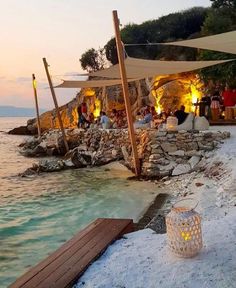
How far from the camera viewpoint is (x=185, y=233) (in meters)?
3.08

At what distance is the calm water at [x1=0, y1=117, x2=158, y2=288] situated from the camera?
490cm

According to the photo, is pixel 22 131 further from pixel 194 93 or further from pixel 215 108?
pixel 215 108

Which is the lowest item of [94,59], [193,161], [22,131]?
[22,131]

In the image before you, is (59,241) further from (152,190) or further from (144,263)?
(152,190)

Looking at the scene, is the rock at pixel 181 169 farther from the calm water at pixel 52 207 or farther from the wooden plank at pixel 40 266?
the wooden plank at pixel 40 266

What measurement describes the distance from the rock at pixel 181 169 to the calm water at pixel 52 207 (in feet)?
2.62

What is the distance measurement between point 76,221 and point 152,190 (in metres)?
2.27

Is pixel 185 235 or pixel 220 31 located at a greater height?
pixel 220 31

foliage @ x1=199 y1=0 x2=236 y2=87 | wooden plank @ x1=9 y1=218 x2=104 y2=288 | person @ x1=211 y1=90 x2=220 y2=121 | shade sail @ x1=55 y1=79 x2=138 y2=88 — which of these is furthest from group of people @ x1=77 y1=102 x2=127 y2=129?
wooden plank @ x1=9 y1=218 x2=104 y2=288

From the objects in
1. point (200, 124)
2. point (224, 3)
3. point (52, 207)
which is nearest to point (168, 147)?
point (200, 124)

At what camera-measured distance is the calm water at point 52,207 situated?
4.90 metres

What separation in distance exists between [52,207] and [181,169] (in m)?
3.36

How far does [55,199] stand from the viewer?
776 cm

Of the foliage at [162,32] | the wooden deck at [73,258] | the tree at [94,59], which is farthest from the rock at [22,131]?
the wooden deck at [73,258]
